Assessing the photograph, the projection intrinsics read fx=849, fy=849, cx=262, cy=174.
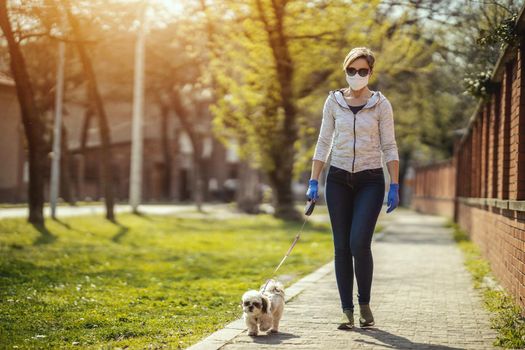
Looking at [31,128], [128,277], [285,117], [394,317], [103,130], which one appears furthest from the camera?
[285,117]

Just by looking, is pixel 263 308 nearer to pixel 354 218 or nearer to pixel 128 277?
pixel 354 218

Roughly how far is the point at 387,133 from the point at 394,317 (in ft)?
5.94

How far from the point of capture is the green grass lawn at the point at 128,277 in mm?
6910

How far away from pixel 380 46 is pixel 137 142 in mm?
10004

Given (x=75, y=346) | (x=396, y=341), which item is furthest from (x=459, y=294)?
(x=75, y=346)

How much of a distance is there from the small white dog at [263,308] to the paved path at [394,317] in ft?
0.29

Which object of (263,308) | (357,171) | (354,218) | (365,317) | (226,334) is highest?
(357,171)

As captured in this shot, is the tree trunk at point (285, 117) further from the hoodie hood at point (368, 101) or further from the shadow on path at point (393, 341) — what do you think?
the shadow on path at point (393, 341)

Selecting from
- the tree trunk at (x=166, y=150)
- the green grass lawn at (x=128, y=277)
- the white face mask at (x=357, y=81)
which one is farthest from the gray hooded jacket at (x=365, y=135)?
the tree trunk at (x=166, y=150)

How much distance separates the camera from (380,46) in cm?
2525

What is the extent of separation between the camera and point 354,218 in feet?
22.0

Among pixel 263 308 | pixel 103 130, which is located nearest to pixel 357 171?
pixel 263 308

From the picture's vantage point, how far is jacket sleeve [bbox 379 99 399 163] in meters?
6.73

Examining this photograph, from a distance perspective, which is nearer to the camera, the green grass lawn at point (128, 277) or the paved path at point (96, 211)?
the green grass lawn at point (128, 277)
